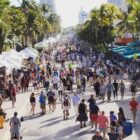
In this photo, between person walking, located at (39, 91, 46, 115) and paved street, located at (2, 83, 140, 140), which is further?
person walking, located at (39, 91, 46, 115)

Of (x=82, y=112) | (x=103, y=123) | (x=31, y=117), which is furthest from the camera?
(x=31, y=117)

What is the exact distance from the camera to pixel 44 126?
76.6 feet

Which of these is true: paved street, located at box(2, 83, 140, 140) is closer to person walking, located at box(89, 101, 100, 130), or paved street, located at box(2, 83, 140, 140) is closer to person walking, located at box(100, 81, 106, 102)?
person walking, located at box(89, 101, 100, 130)

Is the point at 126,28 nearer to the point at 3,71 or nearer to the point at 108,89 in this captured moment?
the point at 3,71

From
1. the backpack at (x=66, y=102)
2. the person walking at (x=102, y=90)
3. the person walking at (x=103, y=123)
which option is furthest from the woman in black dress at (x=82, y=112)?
the person walking at (x=102, y=90)

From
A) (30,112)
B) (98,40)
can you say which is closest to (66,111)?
(30,112)

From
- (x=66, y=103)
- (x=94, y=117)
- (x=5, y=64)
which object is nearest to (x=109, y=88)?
(x=66, y=103)

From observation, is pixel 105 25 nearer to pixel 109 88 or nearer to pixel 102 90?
pixel 102 90

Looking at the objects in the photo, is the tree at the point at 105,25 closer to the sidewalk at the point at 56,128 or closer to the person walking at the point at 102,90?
the person walking at the point at 102,90

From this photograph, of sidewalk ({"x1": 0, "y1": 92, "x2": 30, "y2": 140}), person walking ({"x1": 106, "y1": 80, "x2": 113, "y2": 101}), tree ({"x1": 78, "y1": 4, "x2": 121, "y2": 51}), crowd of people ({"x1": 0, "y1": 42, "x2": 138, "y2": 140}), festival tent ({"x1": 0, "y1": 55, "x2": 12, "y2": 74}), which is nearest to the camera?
crowd of people ({"x1": 0, "y1": 42, "x2": 138, "y2": 140})

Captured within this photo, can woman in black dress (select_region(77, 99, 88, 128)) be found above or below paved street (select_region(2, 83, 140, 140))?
above

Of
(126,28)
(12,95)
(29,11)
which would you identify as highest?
(29,11)

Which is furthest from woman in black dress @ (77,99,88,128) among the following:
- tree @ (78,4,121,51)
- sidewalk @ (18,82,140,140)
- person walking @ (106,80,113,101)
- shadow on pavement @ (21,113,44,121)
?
tree @ (78,4,121,51)

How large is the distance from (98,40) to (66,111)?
2129 inches
